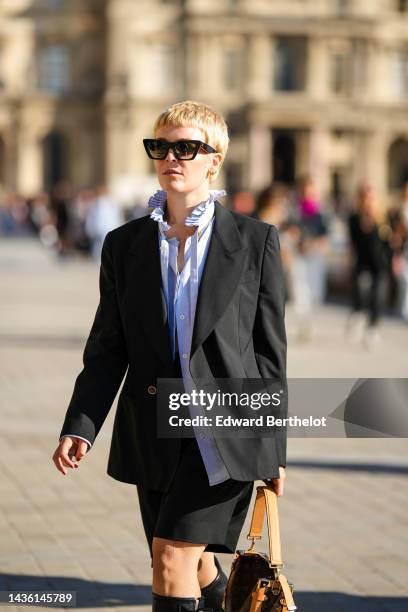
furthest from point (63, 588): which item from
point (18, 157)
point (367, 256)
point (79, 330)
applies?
point (18, 157)

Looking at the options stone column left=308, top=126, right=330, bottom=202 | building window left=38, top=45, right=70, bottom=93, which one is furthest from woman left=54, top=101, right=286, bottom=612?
building window left=38, top=45, right=70, bottom=93

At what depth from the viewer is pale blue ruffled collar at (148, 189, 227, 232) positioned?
158 inches

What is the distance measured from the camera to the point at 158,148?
4.00 meters

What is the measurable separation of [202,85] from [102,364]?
68695mm

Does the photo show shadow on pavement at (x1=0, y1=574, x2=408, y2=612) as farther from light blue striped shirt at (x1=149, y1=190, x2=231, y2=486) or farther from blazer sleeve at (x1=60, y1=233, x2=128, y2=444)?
light blue striped shirt at (x1=149, y1=190, x2=231, y2=486)

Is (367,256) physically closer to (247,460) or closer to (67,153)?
(247,460)

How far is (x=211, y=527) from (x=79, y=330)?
41.0ft

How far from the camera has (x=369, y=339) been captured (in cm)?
1500

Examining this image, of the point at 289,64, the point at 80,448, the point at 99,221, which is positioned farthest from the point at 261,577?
the point at 289,64

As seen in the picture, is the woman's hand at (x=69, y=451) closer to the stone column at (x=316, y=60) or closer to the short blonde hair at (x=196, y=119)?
the short blonde hair at (x=196, y=119)

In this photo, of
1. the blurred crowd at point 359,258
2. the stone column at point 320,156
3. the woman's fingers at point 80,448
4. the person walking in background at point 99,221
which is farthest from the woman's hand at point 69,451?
the stone column at point 320,156

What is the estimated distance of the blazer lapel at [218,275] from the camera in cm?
391

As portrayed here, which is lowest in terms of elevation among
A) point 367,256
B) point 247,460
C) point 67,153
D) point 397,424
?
point 67,153

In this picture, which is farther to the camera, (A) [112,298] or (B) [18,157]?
(B) [18,157]
